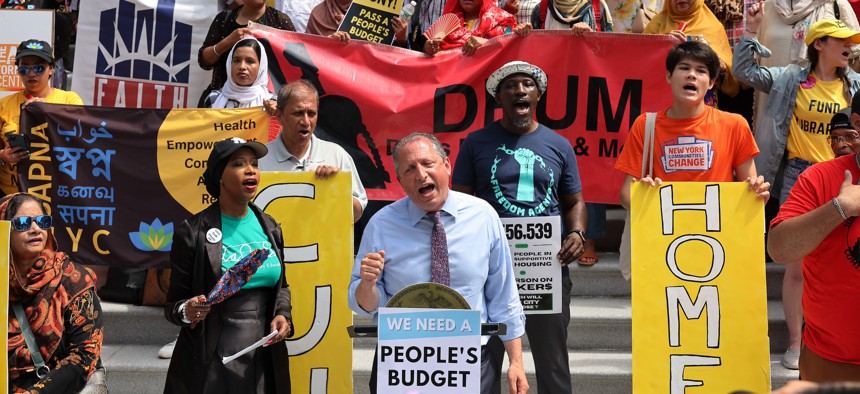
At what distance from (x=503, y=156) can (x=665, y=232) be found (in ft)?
3.01

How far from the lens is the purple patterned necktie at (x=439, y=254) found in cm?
446

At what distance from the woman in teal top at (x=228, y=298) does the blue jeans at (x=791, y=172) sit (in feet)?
11.3

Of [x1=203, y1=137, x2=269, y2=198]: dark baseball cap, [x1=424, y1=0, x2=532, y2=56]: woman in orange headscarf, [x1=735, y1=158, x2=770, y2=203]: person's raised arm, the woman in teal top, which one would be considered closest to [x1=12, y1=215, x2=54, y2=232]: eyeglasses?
the woman in teal top

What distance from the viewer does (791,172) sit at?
277 inches

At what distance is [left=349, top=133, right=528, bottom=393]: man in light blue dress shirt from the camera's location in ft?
14.7

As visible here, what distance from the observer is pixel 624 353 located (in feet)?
22.5

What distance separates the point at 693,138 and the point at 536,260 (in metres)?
1.04

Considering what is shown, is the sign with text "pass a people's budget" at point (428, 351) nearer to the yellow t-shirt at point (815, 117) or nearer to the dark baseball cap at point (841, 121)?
the dark baseball cap at point (841, 121)

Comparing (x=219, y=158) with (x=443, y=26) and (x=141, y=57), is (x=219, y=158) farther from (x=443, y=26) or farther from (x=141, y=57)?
(x=141, y=57)

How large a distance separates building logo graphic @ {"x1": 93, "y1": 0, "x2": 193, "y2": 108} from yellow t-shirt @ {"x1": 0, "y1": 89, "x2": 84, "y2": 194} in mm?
1068

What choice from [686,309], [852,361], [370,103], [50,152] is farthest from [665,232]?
[50,152]

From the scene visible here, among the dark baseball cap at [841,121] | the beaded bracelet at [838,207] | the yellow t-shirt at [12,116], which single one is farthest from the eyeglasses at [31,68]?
the beaded bracelet at [838,207]

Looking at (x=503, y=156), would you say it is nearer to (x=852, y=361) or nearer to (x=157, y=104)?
(x=852, y=361)

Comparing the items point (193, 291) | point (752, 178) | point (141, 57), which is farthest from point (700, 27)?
point (193, 291)
